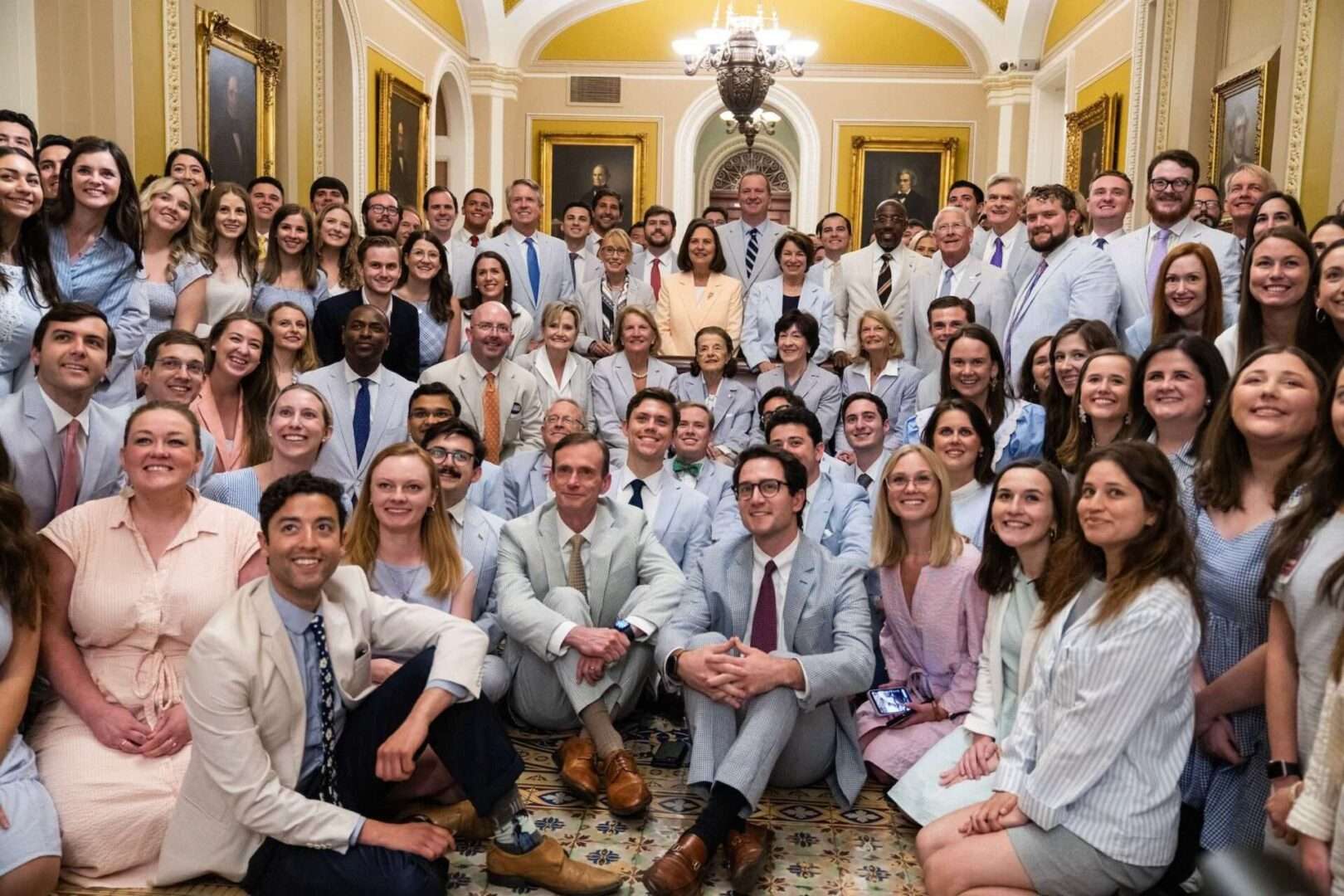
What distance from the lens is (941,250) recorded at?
20.2 ft

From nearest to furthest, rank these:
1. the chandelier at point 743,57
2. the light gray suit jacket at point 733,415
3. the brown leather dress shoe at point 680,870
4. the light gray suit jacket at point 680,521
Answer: the brown leather dress shoe at point 680,870 < the light gray suit jacket at point 680,521 < the light gray suit jacket at point 733,415 < the chandelier at point 743,57

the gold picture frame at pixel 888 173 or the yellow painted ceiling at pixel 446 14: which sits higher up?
the yellow painted ceiling at pixel 446 14

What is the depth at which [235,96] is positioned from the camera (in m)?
8.32

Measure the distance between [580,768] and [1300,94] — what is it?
6237mm

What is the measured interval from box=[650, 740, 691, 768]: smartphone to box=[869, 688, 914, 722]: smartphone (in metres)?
Result: 0.70

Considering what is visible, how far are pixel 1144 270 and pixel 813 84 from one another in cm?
1030

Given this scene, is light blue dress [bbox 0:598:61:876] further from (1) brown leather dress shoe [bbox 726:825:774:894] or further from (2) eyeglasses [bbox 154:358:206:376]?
(1) brown leather dress shoe [bbox 726:825:774:894]

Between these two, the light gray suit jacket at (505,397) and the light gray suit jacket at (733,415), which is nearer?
the light gray suit jacket at (505,397)

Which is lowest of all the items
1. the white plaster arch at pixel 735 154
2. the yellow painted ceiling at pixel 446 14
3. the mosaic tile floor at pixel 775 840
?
the mosaic tile floor at pixel 775 840

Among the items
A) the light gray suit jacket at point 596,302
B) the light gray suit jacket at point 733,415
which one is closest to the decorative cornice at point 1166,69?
the light gray suit jacket at point 596,302

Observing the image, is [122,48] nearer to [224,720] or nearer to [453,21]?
[224,720]

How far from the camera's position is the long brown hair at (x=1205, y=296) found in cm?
430

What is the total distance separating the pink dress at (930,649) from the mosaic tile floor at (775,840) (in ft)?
0.67

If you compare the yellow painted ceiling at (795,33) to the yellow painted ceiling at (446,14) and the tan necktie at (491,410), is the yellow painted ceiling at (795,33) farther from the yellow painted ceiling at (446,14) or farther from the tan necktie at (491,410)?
the tan necktie at (491,410)
